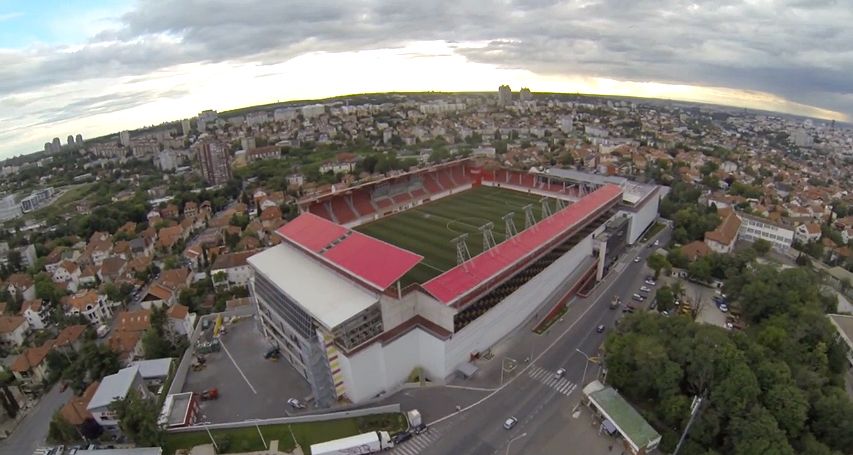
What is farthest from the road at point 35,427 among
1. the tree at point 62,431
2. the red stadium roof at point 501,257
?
the red stadium roof at point 501,257

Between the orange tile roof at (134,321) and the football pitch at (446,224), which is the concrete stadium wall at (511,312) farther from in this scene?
the orange tile roof at (134,321)

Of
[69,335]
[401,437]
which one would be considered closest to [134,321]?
[69,335]

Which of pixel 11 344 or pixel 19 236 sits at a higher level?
pixel 19 236

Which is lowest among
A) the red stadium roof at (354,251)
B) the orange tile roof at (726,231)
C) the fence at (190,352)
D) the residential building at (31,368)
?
the residential building at (31,368)

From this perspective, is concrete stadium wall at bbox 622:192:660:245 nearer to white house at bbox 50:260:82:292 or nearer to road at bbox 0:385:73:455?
road at bbox 0:385:73:455

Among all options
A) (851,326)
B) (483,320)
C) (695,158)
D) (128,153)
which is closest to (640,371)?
(483,320)

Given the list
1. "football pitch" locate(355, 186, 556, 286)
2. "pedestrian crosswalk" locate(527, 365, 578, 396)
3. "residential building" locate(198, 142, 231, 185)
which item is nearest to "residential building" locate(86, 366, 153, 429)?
"football pitch" locate(355, 186, 556, 286)

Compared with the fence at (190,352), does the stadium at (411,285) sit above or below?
above

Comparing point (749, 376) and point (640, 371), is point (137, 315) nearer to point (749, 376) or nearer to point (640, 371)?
point (640, 371)
